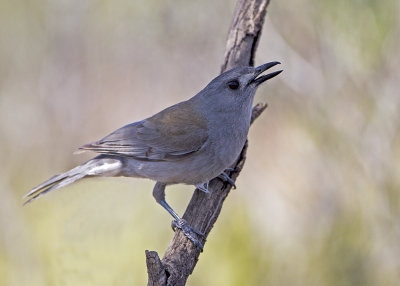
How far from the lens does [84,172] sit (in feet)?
14.1

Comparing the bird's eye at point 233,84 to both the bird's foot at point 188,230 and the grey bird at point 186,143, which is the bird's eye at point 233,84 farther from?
the bird's foot at point 188,230

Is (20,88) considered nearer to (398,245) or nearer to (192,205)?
(192,205)

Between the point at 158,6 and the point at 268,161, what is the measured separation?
9.98ft

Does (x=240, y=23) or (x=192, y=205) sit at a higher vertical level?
(x=240, y=23)

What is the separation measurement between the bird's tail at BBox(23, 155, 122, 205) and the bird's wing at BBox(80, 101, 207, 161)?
10cm

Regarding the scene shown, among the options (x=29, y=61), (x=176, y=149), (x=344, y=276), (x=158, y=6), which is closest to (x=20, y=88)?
(x=29, y=61)

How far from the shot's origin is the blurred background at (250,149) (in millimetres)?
5273

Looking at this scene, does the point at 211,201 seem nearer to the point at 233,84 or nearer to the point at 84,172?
the point at 233,84

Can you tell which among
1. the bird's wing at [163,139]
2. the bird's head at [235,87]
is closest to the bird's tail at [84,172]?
the bird's wing at [163,139]

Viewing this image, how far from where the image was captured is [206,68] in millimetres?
8508

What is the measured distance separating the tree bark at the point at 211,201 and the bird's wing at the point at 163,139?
403 mm

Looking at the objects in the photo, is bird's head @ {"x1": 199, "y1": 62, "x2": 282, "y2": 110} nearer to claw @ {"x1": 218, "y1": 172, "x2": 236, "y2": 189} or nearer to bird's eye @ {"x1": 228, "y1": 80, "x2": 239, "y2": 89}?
bird's eye @ {"x1": 228, "y1": 80, "x2": 239, "y2": 89}

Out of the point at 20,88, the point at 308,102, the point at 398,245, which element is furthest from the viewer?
the point at 20,88

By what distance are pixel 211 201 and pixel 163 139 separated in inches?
26.8
